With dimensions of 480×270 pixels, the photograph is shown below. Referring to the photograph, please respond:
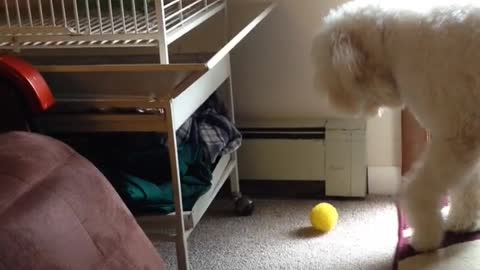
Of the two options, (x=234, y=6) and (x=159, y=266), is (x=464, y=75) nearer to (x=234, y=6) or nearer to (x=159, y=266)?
Answer: (x=159, y=266)

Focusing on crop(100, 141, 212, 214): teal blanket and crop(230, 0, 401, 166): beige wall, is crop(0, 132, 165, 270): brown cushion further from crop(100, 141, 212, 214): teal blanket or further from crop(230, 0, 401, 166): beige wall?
crop(230, 0, 401, 166): beige wall

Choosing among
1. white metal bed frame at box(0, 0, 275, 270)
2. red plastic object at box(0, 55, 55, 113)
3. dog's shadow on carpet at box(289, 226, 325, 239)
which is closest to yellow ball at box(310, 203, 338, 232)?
dog's shadow on carpet at box(289, 226, 325, 239)

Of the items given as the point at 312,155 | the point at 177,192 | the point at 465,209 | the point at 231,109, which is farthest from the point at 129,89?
the point at 465,209

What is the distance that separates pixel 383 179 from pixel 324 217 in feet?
1.16

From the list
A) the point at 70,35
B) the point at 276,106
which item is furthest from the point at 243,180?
the point at 70,35

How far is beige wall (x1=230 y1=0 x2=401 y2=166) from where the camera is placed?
7.37 feet

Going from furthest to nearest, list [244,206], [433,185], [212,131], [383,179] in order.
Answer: [383,179], [244,206], [212,131], [433,185]

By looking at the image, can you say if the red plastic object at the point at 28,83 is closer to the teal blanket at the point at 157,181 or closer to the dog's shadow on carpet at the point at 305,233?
the teal blanket at the point at 157,181

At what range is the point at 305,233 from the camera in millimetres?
2074

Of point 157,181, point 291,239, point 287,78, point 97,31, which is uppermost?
point 97,31

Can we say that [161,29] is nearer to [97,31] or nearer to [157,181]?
[97,31]

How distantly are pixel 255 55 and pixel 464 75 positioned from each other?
946mm

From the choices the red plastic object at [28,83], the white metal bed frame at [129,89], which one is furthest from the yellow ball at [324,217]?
the red plastic object at [28,83]

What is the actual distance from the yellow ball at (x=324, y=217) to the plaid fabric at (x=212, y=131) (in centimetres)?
32
